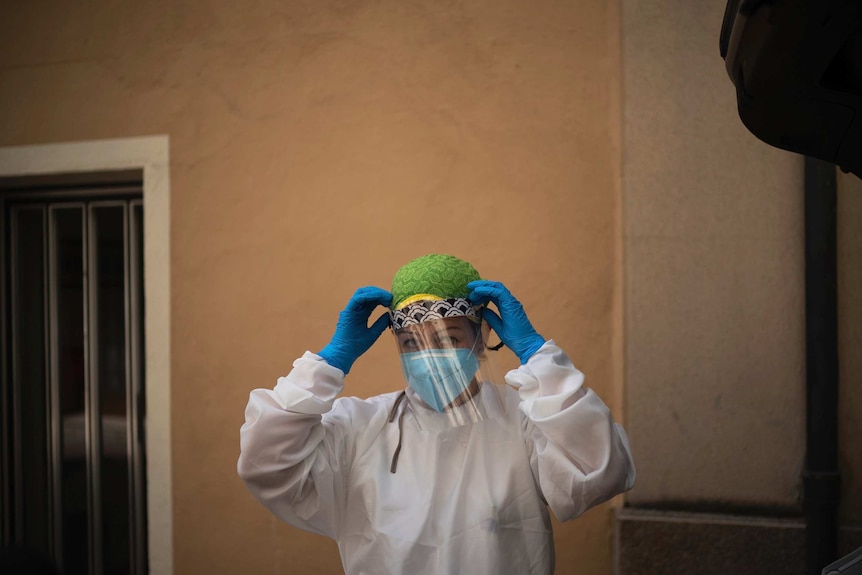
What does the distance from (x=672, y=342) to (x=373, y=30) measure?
2054 mm

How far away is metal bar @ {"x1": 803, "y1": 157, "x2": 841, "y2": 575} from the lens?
3020mm

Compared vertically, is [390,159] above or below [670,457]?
above

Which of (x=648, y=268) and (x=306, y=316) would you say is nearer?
(x=648, y=268)

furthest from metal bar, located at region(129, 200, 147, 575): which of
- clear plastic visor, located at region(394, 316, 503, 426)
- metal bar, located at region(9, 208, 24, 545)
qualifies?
clear plastic visor, located at region(394, 316, 503, 426)

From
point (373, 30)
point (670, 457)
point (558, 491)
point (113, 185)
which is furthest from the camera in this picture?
point (113, 185)

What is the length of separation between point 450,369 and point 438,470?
30 cm

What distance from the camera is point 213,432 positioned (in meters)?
3.78

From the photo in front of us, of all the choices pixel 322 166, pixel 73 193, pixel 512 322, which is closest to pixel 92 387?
pixel 73 193

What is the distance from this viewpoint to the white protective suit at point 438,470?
2.02 m

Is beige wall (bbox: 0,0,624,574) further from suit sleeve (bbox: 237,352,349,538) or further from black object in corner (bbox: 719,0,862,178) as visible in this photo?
black object in corner (bbox: 719,0,862,178)

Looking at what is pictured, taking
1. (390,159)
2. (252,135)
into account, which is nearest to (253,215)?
(252,135)

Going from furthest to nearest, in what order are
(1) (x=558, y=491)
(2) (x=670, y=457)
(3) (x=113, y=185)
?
(3) (x=113, y=185)
(2) (x=670, y=457)
(1) (x=558, y=491)

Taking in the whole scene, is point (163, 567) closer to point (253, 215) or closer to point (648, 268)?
point (253, 215)

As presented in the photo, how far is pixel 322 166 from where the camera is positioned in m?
3.68
